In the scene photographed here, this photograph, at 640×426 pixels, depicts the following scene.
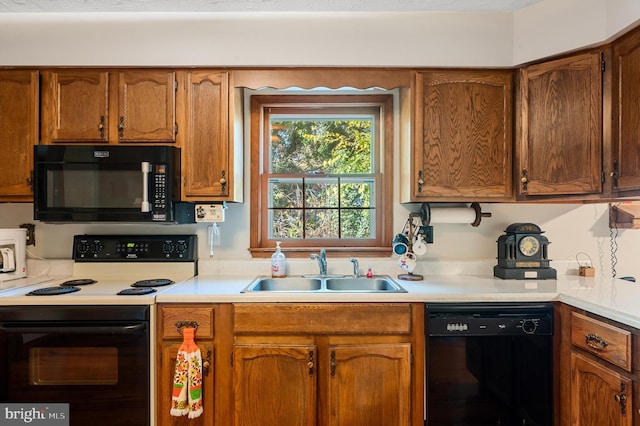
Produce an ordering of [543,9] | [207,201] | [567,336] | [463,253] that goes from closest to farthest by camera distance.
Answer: [567,336] → [543,9] → [207,201] → [463,253]

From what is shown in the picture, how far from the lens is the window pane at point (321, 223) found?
2.44 meters

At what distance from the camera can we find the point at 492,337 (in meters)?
1.72

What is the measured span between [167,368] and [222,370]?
257mm

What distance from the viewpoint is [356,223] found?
2438mm

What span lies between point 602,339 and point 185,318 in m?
1.81

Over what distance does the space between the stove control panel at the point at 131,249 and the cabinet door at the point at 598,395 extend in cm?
207

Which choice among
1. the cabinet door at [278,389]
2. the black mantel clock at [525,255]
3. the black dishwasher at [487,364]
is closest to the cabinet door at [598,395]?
the black dishwasher at [487,364]

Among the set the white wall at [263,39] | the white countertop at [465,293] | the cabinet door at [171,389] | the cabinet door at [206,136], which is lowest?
the cabinet door at [171,389]

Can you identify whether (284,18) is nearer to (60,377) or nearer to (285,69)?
(285,69)

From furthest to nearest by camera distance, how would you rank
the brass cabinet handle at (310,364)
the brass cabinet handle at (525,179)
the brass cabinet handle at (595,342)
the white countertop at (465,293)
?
the brass cabinet handle at (525,179) → the brass cabinet handle at (310,364) → the white countertop at (465,293) → the brass cabinet handle at (595,342)

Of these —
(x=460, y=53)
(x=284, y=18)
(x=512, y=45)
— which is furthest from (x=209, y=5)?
(x=512, y=45)

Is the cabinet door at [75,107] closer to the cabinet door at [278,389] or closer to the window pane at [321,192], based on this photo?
the window pane at [321,192]

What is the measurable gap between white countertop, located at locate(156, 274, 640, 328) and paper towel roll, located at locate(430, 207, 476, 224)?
1.32 feet

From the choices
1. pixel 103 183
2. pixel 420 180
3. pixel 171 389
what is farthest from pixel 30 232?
pixel 420 180
